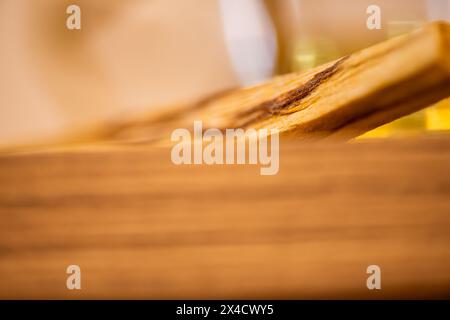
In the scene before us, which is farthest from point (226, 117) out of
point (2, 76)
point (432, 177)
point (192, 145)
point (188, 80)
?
point (2, 76)

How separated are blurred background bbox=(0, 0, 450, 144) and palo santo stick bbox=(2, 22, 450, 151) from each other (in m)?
0.52

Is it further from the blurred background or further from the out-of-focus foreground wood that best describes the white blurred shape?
the out-of-focus foreground wood

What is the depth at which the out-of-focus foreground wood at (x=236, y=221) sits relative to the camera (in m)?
0.33

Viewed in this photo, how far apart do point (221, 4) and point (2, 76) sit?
54 centimetres

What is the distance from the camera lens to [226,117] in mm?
398

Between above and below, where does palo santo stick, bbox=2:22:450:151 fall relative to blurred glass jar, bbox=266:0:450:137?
below

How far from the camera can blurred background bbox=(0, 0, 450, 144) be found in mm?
889

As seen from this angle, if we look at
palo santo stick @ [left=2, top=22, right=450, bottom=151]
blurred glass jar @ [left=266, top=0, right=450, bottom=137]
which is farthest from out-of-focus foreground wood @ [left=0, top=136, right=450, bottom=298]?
blurred glass jar @ [left=266, top=0, right=450, bottom=137]

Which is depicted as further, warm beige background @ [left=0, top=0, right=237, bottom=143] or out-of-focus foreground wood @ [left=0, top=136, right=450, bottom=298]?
warm beige background @ [left=0, top=0, right=237, bottom=143]

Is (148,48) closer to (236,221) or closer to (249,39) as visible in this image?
(249,39)

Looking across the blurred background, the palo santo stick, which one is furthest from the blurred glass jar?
the palo santo stick

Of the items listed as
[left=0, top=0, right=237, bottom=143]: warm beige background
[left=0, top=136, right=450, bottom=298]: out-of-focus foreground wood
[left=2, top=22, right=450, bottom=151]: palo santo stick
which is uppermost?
[left=0, top=0, right=237, bottom=143]: warm beige background

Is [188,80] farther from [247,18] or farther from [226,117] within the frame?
[226,117]

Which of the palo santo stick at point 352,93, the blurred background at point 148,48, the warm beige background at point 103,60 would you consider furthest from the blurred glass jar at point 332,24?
the palo santo stick at point 352,93
